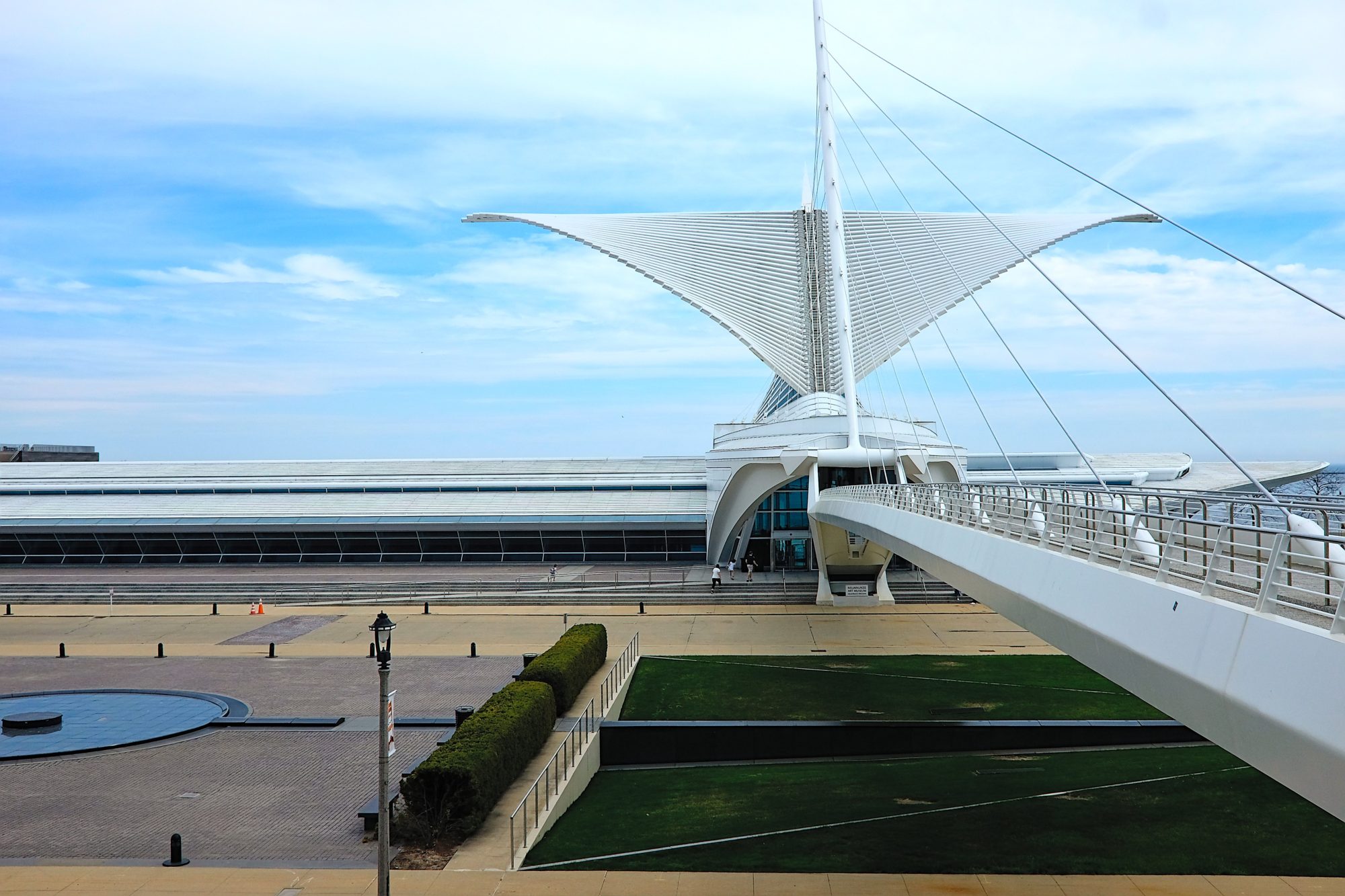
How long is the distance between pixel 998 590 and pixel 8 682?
19669mm

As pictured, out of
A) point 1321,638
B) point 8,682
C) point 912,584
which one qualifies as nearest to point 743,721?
point 1321,638

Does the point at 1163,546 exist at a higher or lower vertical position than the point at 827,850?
higher

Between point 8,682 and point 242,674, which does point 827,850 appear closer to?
point 242,674

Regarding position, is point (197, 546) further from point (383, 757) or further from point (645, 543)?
point (383, 757)

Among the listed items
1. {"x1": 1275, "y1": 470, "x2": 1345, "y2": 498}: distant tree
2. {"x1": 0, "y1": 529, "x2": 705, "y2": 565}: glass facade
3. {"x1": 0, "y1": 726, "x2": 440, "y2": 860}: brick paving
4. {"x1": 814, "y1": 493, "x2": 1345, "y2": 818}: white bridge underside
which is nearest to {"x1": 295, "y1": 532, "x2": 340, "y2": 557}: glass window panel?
{"x1": 0, "y1": 529, "x2": 705, "y2": 565}: glass facade

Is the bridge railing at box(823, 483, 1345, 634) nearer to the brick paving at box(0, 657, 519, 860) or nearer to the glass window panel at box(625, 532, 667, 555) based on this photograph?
the brick paving at box(0, 657, 519, 860)

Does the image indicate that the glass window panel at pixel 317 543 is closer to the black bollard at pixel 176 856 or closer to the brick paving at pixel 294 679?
the brick paving at pixel 294 679

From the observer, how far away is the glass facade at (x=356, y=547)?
46.8 meters

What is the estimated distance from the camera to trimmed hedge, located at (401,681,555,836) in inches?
480

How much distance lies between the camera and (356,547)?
47.9 metres

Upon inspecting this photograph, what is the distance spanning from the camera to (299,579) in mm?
40719

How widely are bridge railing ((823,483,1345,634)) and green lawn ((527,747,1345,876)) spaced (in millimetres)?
3285

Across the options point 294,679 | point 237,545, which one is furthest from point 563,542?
point 294,679

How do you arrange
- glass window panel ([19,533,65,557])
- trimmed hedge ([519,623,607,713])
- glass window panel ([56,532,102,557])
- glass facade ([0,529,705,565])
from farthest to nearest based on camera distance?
glass window panel ([19,533,65,557]) → glass window panel ([56,532,102,557]) → glass facade ([0,529,705,565]) → trimmed hedge ([519,623,607,713])
